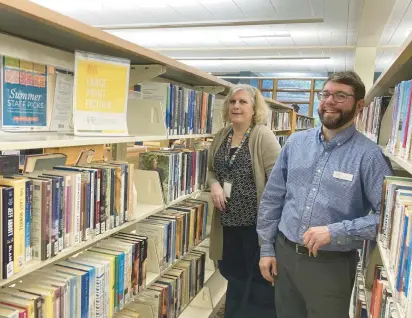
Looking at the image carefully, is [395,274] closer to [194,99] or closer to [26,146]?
[26,146]

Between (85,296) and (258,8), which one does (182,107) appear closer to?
(85,296)

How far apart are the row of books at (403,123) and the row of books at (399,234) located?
11cm

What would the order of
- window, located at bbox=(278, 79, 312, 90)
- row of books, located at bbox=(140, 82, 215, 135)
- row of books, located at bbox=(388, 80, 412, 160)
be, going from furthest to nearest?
window, located at bbox=(278, 79, 312, 90) → row of books, located at bbox=(140, 82, 215, 135) → row of books, located at bbox=(388, 80, 412, 160)

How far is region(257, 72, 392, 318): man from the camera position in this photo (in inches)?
60.3

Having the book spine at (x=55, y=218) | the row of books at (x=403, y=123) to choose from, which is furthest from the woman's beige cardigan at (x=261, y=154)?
the book spine at (x=55, y=218)

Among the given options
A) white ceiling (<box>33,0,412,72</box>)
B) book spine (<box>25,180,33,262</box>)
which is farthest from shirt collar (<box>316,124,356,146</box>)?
white ceiling (<box>33,0,412,72</box>)

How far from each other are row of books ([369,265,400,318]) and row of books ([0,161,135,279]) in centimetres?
105

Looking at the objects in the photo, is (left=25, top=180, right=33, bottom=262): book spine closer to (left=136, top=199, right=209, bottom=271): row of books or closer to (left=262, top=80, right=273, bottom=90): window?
(left=136, top=199, right=209, bottom=271): row of books

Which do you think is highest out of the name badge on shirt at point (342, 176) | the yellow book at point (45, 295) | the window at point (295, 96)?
the window at point (295, 96)

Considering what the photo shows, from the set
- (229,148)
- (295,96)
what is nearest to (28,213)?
(229,148)

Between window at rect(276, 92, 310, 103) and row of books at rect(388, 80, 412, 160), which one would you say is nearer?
row of books at rect(388, 80, 412, 160)

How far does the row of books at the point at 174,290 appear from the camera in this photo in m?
2.07

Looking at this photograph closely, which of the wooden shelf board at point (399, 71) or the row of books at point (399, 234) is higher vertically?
the wooden shelf board at point (399, 71)

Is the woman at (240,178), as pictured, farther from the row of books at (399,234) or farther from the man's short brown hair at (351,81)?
the row of books at (399,234)
